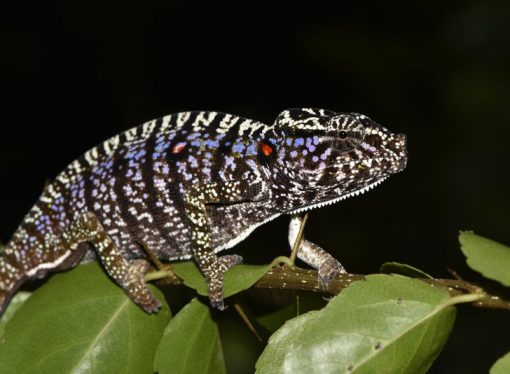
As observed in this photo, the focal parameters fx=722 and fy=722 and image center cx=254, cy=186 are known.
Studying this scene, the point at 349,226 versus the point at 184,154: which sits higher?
the point at 184,154

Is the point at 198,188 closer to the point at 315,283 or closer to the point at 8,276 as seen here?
the point at 315,283

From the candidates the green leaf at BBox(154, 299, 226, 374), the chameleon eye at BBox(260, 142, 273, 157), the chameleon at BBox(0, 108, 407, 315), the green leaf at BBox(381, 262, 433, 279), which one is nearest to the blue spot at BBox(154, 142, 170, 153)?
the chameleon at BBox(0, 108, 407, 315)

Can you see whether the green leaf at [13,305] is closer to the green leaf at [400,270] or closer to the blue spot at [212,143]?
the blue spot at [212,143]

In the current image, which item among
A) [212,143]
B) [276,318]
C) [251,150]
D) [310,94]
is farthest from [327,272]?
[310,94]

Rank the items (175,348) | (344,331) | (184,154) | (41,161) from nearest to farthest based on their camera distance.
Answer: (344,331) → (175,348) → (184,154) → (41,161)

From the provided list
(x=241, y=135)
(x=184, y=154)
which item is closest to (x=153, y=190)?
(x=184, y=154)

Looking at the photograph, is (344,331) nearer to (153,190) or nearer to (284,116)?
(284,116)
